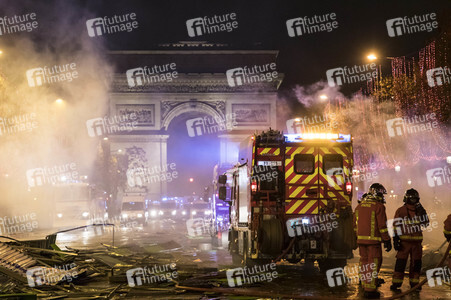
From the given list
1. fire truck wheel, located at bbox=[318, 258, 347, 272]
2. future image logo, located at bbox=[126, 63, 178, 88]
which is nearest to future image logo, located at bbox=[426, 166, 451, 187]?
future image logo, located at bbox=[126, 63, 178, 88]

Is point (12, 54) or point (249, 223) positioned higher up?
point (12, 54)

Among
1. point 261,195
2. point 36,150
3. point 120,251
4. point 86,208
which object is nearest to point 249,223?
point 261,195

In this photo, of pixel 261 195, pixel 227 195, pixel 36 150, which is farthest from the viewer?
pixel 36 150

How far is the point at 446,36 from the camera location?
2011 cm

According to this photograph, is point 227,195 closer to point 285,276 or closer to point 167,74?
point 285,276

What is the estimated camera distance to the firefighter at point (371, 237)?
9.41 m

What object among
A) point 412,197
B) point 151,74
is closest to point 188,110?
point 151,74

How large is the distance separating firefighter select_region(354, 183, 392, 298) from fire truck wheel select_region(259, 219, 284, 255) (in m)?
1.89

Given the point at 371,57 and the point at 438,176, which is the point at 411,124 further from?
the point at 438,176

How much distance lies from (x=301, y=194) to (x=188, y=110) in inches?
1640

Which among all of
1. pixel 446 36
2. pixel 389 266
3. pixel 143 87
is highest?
pixel 143 87

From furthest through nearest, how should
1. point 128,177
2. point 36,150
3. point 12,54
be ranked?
point 128,177 < point 36,150 < point 12,54

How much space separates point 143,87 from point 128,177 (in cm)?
824

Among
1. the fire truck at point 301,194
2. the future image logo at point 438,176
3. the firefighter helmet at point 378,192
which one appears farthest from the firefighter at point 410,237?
the future image logo at point 438,176
